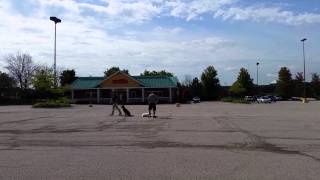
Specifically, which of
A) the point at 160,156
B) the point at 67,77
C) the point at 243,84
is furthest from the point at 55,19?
the point at 160,156

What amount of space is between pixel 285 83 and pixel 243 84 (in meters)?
12.0

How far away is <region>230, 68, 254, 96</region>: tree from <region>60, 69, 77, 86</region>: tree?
34451mm

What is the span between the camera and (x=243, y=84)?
12638 centimetres

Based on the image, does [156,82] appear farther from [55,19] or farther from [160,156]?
[160,156]

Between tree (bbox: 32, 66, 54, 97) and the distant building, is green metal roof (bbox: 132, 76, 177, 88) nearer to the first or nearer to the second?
the distant building

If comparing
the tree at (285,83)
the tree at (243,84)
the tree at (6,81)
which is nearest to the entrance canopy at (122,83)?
the tree at (6,81)

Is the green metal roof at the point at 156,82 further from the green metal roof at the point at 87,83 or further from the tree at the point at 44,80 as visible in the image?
the tree at the point at 44,80

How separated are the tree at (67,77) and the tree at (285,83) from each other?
47.1 metres

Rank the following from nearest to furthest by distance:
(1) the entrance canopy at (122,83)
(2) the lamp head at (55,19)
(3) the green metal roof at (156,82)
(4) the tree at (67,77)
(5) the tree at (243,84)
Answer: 1. (2) the lamp head at (55,19)
2. (1) the entrance canopy at (122,83)
3. (3) the green metal roof at (156,82)
4. (5) the tree at (243,84)
5. (4) the tree at (67,77)

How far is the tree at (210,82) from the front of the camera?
125375 millimetres

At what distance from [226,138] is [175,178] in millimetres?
8580

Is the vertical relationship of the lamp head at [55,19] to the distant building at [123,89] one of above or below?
above

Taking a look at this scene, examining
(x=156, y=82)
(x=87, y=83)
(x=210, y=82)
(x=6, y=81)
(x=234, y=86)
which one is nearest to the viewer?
(x=156, y=82)

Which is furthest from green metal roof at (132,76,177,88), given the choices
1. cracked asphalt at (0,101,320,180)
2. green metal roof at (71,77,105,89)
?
cracked asphalt at (0,101,320,180)
